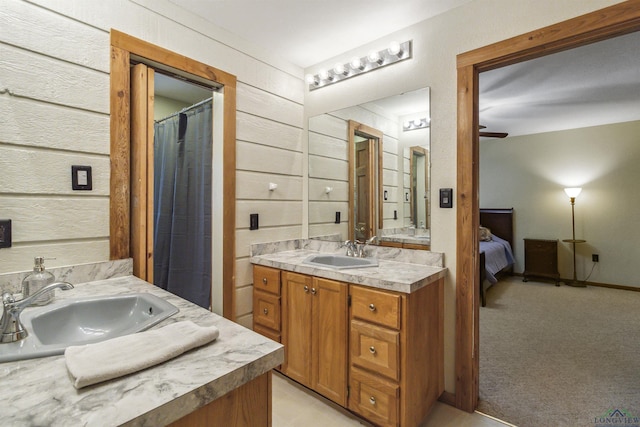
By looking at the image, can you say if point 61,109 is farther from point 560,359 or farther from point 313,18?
point 560,359

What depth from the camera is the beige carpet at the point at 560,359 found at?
1.84 meters

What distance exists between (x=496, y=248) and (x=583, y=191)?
1803 millimetres

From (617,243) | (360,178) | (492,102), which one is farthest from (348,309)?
(617,243)

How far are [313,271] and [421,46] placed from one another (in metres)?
1.65

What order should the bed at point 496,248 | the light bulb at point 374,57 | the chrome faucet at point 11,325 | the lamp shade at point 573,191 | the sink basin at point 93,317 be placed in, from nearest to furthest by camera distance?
the chrome faucet at point 11,325, the sink basin at point 93,317, the light bulb at point 374,57, the bed at point 496,248, the lamp shade at point 573,191

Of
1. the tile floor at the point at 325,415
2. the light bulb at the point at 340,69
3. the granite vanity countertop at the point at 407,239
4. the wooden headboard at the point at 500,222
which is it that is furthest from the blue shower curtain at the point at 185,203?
the wooden headboard at the point at 500,222

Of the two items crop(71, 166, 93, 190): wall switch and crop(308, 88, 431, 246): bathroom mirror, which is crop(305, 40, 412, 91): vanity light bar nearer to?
crop(308, 88, 431, 246): bathroom mirror

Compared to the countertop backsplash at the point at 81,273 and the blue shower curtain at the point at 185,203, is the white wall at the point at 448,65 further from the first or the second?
the countertop backsplash at the point at 81,273

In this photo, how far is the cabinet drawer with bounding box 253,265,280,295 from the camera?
2.12 meters

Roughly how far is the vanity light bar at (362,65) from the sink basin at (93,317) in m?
2.05

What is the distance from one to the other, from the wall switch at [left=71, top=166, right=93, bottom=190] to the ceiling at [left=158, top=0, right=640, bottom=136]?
1.15 meters

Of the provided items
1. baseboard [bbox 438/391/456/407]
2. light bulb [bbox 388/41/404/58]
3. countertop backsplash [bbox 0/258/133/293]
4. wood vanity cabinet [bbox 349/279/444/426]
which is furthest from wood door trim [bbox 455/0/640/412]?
countertop backsplash [bbox 0/258/133/293]

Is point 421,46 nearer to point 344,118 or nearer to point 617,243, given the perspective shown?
point 344,118

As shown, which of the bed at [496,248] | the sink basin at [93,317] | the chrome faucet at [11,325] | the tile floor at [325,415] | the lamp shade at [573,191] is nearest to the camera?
the chrome faucet at [11,325]
